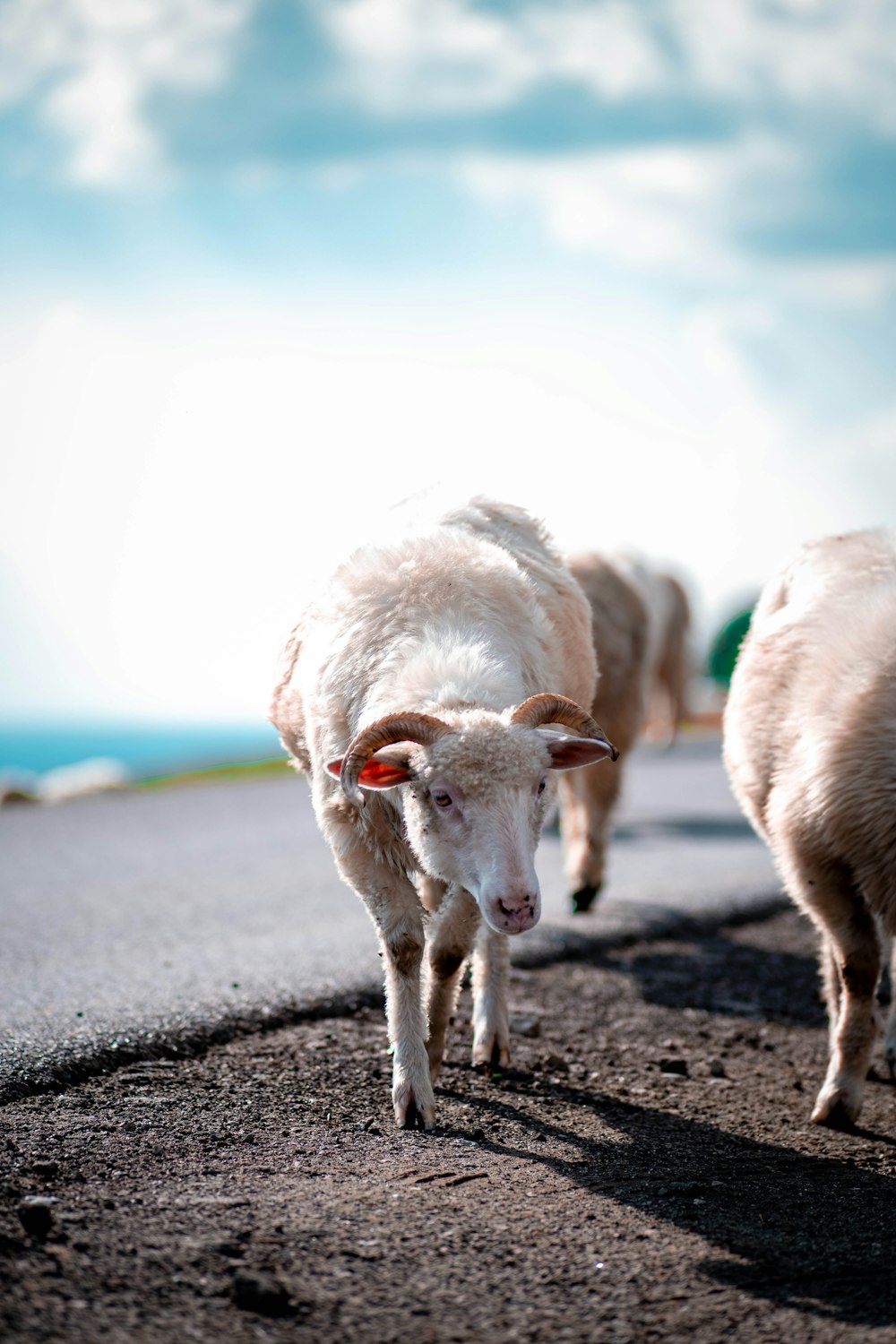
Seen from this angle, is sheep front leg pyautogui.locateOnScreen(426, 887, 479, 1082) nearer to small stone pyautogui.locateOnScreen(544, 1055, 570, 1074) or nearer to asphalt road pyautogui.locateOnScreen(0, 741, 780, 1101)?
small stone pyautogui.locateOnScreen(544, 1055, 570, 1074)

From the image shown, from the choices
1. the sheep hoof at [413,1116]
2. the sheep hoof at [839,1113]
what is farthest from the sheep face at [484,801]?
the sheep hoof at [839,1113]

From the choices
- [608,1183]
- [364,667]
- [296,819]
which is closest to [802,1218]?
[608,1183]

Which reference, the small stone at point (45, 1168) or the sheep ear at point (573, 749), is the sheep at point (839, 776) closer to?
the sheep ear at point (573, 749)

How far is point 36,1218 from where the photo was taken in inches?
120

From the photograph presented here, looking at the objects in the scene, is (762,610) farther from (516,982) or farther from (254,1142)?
(254,1142)

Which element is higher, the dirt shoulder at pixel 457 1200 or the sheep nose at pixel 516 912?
the sheep nose at pixel 516 912

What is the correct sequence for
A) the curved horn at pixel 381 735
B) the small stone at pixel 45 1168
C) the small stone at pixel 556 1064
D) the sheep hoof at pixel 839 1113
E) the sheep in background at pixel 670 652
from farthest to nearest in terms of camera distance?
the sheep in background at pixel 670 652, the small stone at pixel 556 1064, the sheep hoof at pixel 839 1113, the curved horn at pixel 381 735, the small stone at pixel 45 1168

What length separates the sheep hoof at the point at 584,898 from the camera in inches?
300

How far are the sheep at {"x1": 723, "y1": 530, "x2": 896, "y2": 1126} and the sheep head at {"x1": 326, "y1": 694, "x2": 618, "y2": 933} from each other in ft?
2.97

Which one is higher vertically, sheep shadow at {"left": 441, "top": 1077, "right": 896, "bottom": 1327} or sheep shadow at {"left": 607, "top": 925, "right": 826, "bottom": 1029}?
sheep shadow at {"left": 441, "top": 1077, "right": 896, "bottom": 1327}

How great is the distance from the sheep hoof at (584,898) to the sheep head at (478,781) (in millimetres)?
3683

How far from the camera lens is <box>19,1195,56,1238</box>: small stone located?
119 inches

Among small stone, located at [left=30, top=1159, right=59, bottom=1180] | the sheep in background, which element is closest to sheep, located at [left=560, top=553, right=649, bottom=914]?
the sheep in background

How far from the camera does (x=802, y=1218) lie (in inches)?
138
